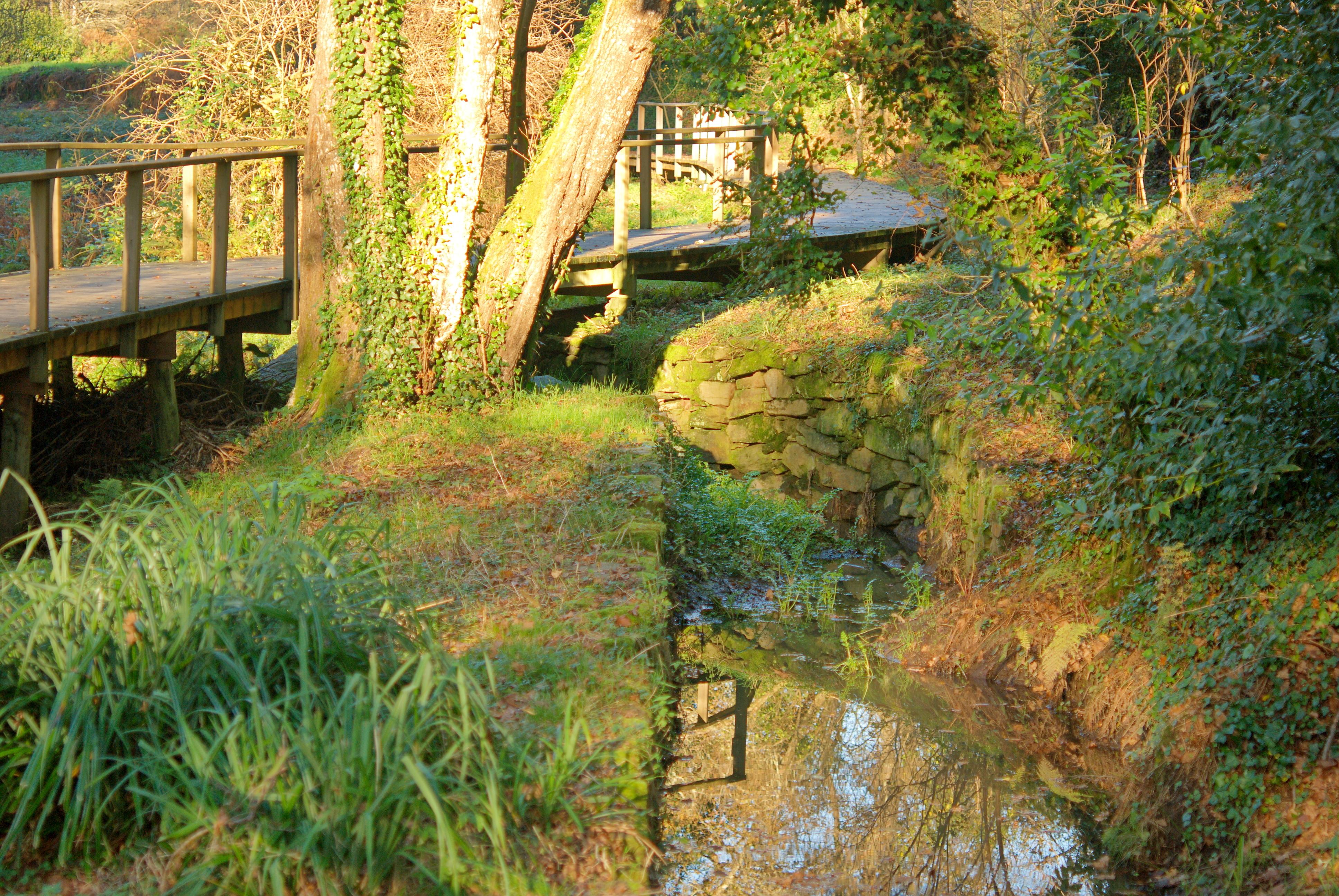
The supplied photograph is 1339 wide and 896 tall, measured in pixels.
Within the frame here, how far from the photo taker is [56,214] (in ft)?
29.8

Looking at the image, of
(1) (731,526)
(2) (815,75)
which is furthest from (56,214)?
(2) (815,75)

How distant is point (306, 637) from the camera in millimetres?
3408

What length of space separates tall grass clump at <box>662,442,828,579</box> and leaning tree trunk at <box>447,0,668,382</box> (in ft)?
5.22

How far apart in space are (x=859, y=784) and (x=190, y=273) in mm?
7308

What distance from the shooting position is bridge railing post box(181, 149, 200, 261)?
9.35m

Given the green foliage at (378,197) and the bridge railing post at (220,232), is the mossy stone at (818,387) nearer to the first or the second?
the green foliage at (378,197)

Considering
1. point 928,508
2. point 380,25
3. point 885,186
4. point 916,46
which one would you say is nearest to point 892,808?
point 928,508

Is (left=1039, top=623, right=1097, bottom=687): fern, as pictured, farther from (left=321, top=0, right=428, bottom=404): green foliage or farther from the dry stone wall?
(left=321, top=0, right=428, bottom=404): green foliage

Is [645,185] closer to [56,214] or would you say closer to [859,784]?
[56,214]

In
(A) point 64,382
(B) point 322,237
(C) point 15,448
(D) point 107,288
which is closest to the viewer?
(C) point 15,448

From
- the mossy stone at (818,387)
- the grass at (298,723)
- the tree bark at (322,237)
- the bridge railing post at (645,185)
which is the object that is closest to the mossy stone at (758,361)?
the mossy stone at (818,387)

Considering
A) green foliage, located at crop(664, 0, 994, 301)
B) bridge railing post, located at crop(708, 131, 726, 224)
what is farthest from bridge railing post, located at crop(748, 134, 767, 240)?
bridge railing post, located at crop(708, 131, 726, 224)

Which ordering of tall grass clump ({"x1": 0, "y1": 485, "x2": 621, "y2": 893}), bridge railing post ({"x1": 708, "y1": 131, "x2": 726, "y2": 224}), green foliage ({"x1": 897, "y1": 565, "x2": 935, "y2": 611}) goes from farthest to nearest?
bridge railing post ({"x1": 708, "y1": 131, "x2": 726, "y2": 224})
green foliage ({"x1": 897, "y1": 565, "x2": 935, "y2": 611})
tall grass clump ({"x1": 0, "y1": 485, "x2": 621, "y2": 893})

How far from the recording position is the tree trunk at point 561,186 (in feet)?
28.8
